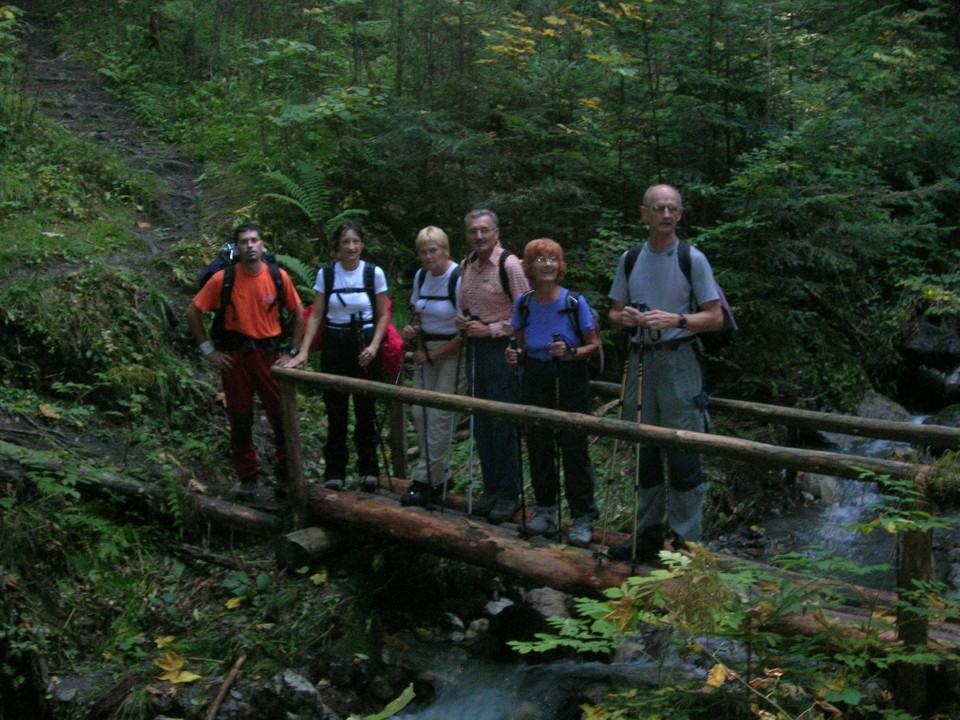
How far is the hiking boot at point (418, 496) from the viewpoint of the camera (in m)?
6.71

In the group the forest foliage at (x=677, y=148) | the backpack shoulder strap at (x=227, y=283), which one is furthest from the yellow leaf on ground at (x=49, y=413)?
the forest foliage at (x=677, y=148)

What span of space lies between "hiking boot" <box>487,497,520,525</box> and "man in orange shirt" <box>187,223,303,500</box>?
6.43 ft

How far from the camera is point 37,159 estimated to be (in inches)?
442

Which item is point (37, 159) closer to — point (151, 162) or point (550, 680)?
point (151, 162)

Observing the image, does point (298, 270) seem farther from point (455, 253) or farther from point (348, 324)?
point (348, 324)

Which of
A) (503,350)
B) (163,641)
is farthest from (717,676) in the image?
(163,641)

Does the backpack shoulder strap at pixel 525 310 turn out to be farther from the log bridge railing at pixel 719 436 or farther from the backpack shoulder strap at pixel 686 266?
the backpack shoulder strap at pixel 686 266

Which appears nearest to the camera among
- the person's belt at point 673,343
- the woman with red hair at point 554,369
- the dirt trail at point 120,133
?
the person's belt at point 673,343

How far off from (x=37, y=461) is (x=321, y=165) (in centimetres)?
588

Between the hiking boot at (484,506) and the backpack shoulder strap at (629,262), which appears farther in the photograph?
the hiking boot at (484,506)

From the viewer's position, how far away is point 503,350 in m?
6.19

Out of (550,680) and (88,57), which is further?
(88,57)

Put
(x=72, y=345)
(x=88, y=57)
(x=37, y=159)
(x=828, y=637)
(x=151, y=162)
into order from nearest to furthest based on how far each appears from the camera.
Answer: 1. (x=828, y=637)
2. (x=72, y=345)
3. (x=37, y=159)
4. (x=151, y=162)
5. (x=88, y=57)

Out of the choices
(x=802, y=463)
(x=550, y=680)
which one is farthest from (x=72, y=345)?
(x=802, y=463)
